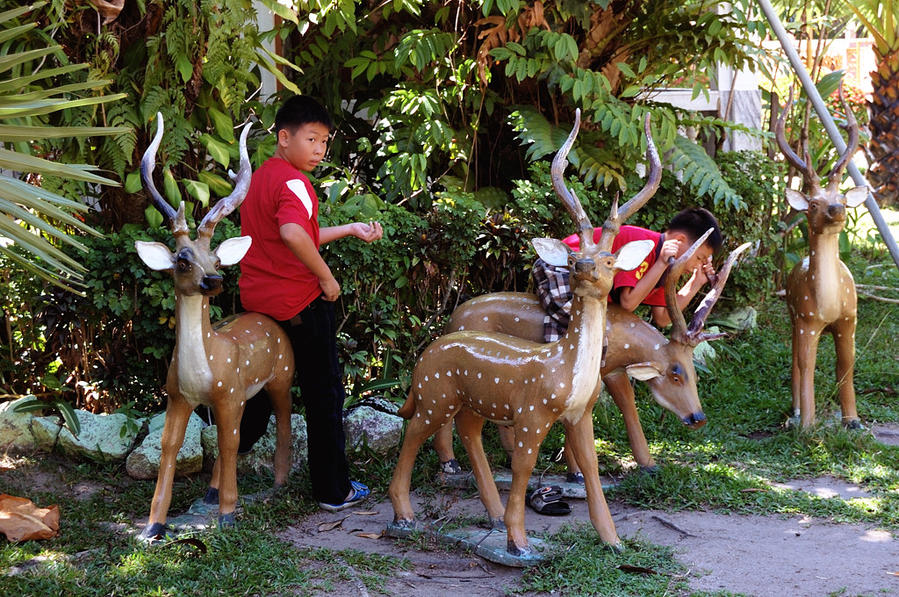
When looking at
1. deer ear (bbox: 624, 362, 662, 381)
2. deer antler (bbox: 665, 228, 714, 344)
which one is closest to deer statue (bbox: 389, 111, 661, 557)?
deer ear (bbox: 624, 362, 662, 381)

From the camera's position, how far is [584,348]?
4207 millimetres

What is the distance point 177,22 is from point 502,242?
8.42ft

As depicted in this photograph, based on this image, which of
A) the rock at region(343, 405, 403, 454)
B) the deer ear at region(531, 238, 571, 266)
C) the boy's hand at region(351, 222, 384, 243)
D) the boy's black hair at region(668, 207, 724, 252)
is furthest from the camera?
the rock at region(343, 405, 403, 454)

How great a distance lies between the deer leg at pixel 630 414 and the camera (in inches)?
214

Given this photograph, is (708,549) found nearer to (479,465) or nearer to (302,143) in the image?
(479,465)

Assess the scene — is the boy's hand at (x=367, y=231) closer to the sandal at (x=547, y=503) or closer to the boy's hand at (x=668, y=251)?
the boy's hand at (x=668, y=251)

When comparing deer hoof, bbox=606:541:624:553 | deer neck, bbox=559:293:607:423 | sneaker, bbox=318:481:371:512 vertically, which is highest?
deer neck, bbox=559:293:607:423

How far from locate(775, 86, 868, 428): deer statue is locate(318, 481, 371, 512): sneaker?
2902mm

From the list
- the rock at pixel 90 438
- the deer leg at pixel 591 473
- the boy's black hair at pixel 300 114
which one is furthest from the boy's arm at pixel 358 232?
the rock at pixel 90 438

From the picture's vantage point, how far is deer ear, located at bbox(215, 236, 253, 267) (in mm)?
4418

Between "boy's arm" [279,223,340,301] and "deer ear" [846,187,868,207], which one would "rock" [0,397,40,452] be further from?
"deer ear" [846,187,868,207]

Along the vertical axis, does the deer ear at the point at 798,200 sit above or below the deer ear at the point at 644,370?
above

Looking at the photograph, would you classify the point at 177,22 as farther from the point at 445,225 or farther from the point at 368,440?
the point at 368,440

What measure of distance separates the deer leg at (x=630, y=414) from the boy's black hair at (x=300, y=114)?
2.22 m
